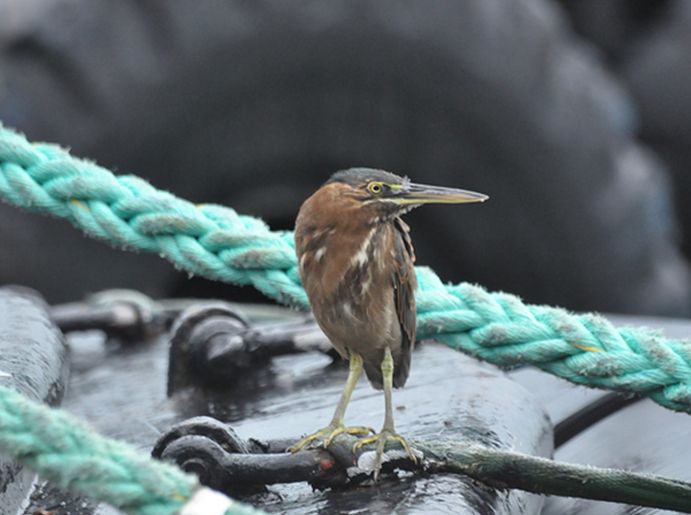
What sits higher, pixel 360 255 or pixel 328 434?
pixel 360 255

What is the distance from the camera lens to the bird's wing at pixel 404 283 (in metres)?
1.23

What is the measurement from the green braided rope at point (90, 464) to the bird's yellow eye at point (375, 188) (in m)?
0.36

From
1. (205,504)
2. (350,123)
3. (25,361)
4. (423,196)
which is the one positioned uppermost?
(350,123)

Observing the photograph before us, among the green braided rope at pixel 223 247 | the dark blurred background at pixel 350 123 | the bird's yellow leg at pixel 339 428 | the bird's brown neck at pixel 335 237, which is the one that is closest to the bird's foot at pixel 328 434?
the bird's yellow leg at pixel 339 428

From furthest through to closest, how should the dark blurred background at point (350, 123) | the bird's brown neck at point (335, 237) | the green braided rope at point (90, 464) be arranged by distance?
the dark blurred background at point (350, 123)
the bird's brown neck at point (335, 237)
the green braided rope at point (90, 464)

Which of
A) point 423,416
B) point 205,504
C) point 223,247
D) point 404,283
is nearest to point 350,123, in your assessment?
point 223,247

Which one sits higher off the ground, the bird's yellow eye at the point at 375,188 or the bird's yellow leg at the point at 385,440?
the bird's yellow eye at the point at 375,188

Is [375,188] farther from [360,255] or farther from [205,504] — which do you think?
[205,504]

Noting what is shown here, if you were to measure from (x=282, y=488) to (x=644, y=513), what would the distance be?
0.38 meters

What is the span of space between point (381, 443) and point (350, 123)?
219cm

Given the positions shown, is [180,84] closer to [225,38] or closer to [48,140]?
[225,38]

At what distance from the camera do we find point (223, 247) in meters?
1.55

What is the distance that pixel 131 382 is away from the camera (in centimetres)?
186

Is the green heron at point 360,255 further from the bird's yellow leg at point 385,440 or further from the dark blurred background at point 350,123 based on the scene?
the dark blurred background at point 350,123
